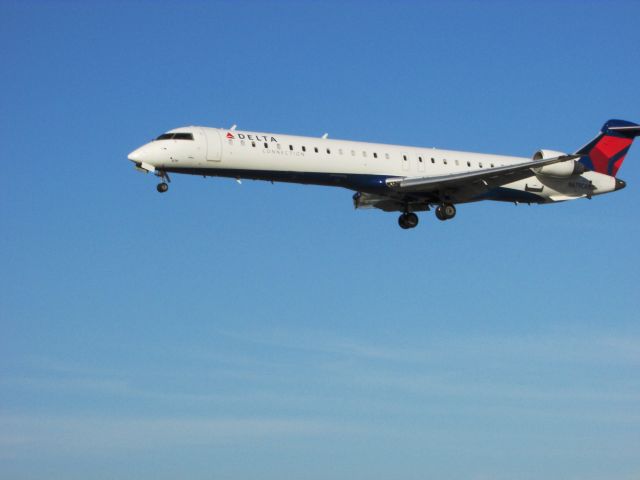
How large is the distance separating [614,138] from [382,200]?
9689 mm

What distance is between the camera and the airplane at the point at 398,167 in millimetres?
37906

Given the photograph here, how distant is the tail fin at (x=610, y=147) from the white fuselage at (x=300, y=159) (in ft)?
11.2

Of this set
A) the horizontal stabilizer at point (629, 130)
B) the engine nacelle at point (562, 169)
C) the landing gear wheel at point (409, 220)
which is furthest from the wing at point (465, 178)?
the horizontal stabilizer at point (629, 130)

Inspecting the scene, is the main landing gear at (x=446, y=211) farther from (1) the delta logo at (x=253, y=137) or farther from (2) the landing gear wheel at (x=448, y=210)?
(1) the delta logo at (x=253, y=137)

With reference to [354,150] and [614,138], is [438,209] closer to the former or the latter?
[354,150]

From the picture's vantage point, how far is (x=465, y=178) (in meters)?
40.3

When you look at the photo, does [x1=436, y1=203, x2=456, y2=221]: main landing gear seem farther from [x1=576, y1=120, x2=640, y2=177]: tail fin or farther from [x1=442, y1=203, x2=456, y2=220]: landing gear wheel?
[x1=576, y1=120, x2=640, y2=177]: tail fin

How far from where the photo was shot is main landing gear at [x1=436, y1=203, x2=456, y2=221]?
137 ft

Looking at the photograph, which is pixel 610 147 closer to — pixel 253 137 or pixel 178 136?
pixel 253 137

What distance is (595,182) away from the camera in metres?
44.7

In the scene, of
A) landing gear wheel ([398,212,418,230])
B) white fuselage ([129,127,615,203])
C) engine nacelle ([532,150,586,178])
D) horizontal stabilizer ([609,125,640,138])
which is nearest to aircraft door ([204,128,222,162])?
white fuselage ([129,127,615,203])

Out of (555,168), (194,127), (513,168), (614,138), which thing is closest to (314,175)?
(194,127)

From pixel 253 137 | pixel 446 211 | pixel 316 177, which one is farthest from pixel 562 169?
pixel 253 137

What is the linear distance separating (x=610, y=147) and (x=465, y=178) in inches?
327
